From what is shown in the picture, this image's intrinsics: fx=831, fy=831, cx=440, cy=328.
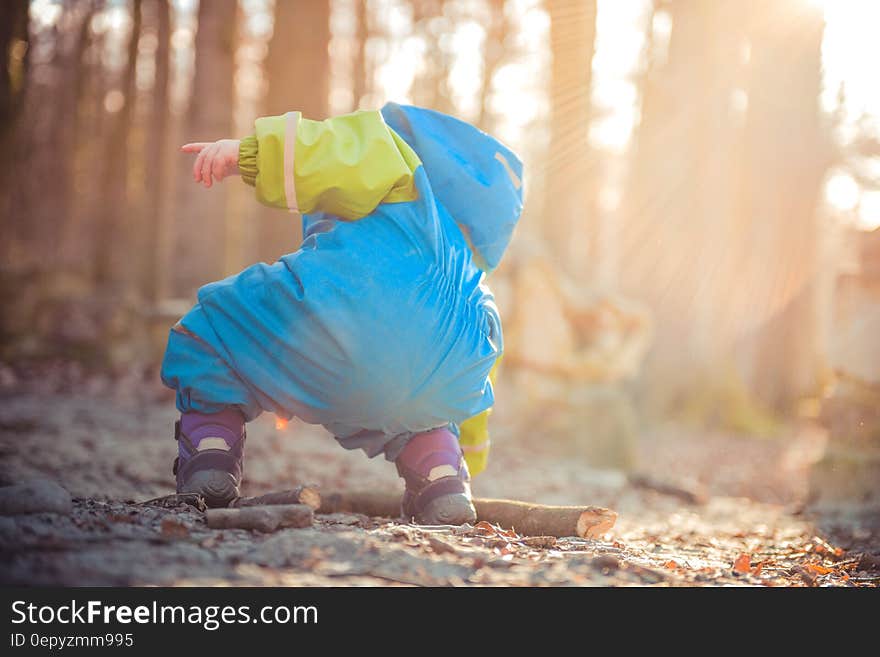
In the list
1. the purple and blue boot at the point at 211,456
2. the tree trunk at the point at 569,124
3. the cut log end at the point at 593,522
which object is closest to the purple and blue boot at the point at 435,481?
the cut log end at the point at 593,522

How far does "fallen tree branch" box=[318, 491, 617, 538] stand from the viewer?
276 cm

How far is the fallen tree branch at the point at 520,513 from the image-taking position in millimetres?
2762

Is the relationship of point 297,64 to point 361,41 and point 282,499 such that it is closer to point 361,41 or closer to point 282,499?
point 361,41

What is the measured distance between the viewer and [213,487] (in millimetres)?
2576

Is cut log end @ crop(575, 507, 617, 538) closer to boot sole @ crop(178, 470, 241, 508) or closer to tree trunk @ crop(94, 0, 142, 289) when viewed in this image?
boot sole @ crop(178, 470, 241, 508)

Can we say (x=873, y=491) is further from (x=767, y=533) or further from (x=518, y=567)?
(x=518, y=567)

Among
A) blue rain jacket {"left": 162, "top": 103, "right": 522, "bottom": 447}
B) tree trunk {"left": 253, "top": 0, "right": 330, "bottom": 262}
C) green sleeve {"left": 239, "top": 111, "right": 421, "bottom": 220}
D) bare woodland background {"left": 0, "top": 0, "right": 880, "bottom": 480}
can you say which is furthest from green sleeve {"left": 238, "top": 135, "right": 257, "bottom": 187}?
tree trunk {"left": 253, "top": 0, "right": 330, "bottom": 262}

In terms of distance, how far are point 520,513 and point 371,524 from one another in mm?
555

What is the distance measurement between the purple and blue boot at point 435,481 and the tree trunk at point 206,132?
6968mm
